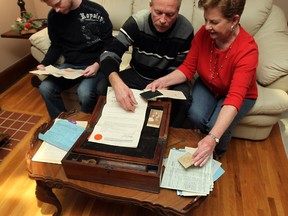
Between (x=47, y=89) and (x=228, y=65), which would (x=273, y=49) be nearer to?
(x=228, y=65)

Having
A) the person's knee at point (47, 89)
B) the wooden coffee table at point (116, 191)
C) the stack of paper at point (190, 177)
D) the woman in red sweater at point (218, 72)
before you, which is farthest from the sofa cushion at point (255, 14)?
the person's knee at point (47, 89)

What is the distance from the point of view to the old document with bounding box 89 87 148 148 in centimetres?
108

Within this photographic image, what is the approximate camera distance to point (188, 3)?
6.25 ft

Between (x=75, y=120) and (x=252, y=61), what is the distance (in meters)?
0.97

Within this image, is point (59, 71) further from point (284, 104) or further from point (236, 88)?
point (284, 104)

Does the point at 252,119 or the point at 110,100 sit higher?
the point at 110,100

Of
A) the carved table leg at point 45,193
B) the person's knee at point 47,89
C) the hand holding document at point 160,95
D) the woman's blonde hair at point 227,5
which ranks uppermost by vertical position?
the woman's blonde hair at point 227,5

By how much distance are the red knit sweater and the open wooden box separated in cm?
47

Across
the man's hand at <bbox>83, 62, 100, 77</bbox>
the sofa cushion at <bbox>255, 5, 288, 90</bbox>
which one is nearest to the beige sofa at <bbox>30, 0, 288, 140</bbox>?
the sofa cushion at <bbox>255, 5, 288, 90</bbox>

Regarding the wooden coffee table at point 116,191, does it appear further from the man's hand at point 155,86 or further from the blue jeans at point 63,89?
the blue jeans at point 63,89

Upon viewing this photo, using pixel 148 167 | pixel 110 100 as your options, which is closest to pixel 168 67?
pixel 110 100

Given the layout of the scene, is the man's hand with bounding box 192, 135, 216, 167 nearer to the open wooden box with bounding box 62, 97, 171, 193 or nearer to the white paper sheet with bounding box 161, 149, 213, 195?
the white paper sheet with bounding box 161, 149, 213, 195

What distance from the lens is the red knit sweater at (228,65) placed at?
Result: 122 centimetres

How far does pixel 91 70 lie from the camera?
1.71 metres
